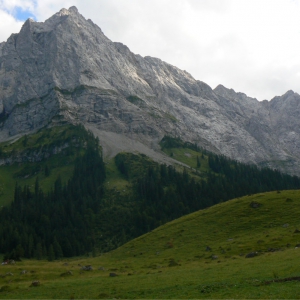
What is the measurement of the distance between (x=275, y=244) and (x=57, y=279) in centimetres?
3696

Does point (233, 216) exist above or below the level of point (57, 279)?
above

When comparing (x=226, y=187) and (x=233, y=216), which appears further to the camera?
(x=226, y=187)

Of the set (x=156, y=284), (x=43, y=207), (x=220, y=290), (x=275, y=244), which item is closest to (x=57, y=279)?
(x=156, y=284)

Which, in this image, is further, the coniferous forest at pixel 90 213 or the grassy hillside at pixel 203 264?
the coniferous forest at pixel 90 213

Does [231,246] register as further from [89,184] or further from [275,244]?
[89,184]

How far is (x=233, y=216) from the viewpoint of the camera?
8406 centimetres

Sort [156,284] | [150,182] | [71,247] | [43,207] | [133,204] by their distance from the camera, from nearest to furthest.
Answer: [156,284], [71,247], [43,207], [133,204], [150,182]

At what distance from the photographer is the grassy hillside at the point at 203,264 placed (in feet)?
114

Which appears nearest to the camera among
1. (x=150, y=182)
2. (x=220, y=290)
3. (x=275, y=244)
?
(x=220, y=290)

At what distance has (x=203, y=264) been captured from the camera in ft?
176

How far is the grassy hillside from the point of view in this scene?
34.7 meters

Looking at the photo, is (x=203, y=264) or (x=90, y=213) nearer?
(x=203, y=264)

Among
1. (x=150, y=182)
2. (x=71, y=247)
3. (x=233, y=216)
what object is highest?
(x=150, y=182)

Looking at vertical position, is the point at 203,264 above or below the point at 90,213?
below
